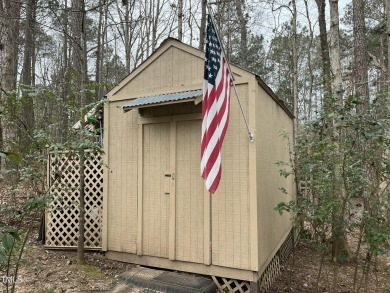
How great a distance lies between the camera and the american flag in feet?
7.89

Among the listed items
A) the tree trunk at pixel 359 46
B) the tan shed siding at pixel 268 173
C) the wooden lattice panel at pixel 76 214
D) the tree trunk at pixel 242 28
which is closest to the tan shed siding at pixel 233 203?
the tan shed siding at pixel 268 173

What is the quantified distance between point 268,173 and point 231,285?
60.2 inches

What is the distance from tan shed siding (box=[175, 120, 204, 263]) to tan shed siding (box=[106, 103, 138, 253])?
74 centimetres

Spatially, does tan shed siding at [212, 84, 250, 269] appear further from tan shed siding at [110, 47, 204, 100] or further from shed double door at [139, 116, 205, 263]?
tan shed siding at [110, 47, 204, 100]

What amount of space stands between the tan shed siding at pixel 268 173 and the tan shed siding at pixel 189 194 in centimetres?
76

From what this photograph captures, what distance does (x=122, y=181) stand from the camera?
14.2ft

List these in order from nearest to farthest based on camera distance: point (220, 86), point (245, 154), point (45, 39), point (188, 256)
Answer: point (220, 86), point (245, 154), point (188, 256), point (45, 39)

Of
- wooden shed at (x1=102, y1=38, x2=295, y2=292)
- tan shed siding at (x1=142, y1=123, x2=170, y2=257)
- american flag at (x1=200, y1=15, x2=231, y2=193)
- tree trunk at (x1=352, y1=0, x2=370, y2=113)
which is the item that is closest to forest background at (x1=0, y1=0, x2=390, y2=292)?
tree trunk at (x1=352, y1=0, x2=370, y2=113)

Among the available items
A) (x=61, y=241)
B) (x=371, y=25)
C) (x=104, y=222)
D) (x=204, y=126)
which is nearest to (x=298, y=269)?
(x=104, y=222)

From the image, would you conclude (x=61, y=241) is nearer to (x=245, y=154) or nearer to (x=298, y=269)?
(x=245, y=154)

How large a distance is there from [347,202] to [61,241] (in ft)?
13.6

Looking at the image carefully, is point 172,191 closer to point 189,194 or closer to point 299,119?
point 189,194

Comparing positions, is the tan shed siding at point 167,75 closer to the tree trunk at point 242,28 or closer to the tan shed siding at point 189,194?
the tan shed siding at point 189,194

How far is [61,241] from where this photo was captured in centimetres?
461
